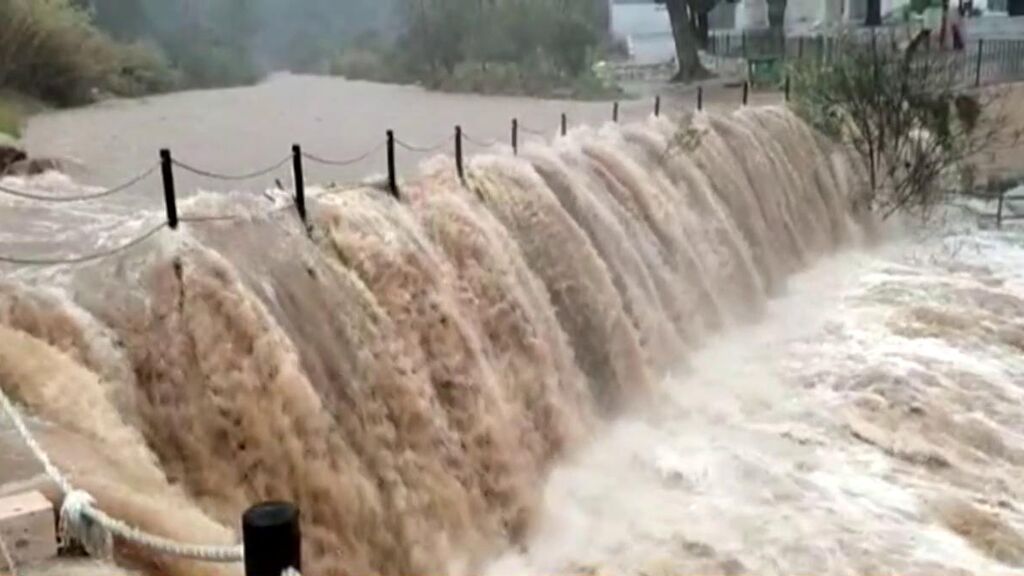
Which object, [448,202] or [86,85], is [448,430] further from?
[86,85]

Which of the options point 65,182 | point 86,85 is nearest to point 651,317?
point 65,182

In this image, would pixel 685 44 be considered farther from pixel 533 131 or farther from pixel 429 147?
pixel 429 147

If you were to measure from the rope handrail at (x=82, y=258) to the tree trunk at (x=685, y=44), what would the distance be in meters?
20.3

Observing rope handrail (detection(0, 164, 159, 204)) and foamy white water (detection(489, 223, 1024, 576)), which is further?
rope handrail (detection(0, 164, 159, 204))

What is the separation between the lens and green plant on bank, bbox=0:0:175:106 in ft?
61.8

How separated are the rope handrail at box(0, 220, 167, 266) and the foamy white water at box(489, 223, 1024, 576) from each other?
2739 mm

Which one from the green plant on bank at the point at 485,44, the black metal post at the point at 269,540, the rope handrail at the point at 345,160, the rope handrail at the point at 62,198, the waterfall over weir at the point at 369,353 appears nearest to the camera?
the black metal post at the point at 269,540

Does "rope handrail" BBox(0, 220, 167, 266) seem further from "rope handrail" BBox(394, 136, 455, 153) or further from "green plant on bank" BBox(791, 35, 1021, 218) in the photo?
"green plant on bank" BBox(791, 35, 1021, 218)

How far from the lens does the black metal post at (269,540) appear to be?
9.45ft

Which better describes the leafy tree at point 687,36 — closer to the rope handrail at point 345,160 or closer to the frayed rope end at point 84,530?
the rope handrail at point 345,160

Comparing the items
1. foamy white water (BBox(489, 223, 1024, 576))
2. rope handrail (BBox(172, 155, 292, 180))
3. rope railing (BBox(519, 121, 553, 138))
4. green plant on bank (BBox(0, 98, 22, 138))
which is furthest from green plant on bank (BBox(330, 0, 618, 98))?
foamy white water (BBox(489, 223, 1024, 576))

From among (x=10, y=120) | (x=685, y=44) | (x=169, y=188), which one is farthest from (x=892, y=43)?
(x=169, y=188)

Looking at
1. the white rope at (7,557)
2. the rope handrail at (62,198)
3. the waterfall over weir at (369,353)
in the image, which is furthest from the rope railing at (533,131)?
the white rope at (7,557)

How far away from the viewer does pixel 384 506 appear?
633cm
